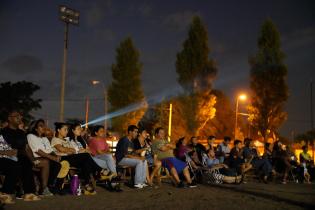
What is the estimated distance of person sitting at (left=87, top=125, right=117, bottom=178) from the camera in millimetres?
8617

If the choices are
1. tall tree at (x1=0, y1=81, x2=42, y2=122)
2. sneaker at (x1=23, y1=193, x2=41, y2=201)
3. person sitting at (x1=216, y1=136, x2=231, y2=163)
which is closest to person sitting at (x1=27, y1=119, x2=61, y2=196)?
sneaker at (x1=23, y1=193, x2=41, y2=201)

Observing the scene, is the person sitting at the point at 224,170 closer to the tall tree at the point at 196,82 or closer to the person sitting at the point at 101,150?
the person sitting at the point at 101,150

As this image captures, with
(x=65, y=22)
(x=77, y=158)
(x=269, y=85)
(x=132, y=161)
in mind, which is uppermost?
(x=65, y=22)

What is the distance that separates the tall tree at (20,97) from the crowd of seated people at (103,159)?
940 inches

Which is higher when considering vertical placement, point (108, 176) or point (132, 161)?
point (132, 161)

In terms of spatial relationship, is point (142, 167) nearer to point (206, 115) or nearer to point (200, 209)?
point (200, 209)

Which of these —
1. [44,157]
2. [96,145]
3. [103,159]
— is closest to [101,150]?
[96,145]

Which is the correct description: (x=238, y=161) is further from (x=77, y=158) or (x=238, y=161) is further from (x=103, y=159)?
(x=77, y=158)

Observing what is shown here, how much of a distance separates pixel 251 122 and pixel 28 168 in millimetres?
29148

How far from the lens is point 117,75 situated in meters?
42.6

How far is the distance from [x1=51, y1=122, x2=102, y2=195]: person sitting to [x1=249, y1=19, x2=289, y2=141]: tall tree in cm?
2725

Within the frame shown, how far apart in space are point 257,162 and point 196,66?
2402 cm

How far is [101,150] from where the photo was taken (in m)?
9.12

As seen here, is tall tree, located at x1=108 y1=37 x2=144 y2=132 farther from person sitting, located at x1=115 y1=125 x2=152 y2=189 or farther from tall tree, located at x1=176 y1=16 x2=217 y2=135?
person sitting, located at x1=115 y1=125 x2=152 y2=189
